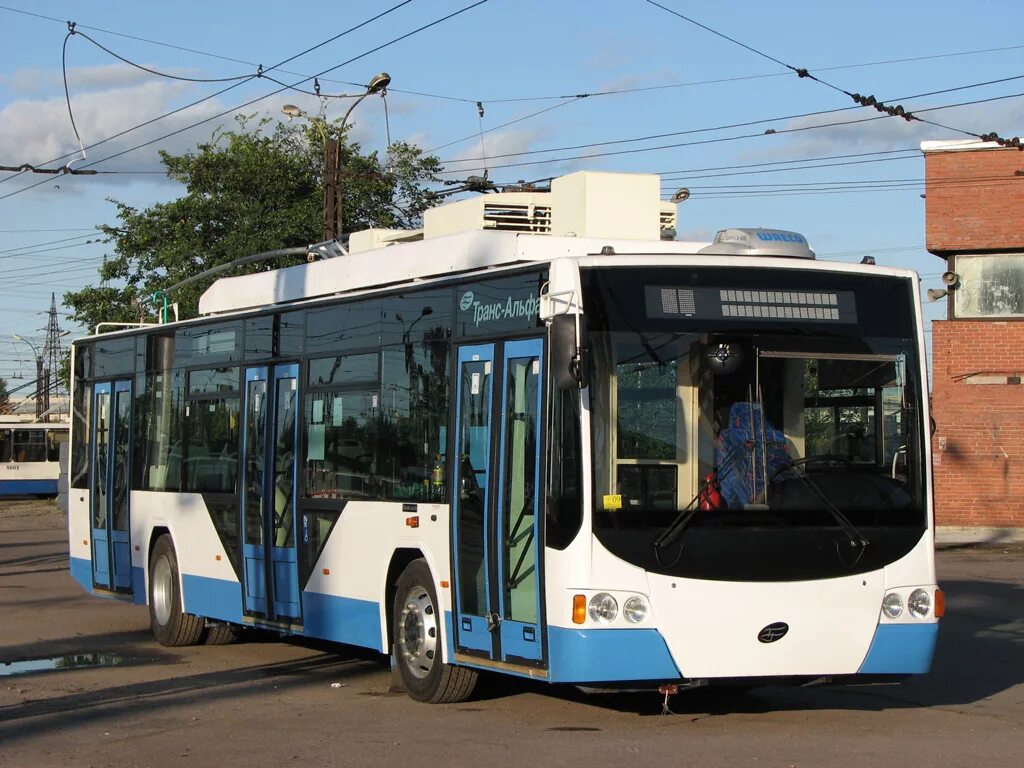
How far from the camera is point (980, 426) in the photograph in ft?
102

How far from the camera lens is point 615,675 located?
8.70 m

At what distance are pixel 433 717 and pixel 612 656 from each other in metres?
1.63

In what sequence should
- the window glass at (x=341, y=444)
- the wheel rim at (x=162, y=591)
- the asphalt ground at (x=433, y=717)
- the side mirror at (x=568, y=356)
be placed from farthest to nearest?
the wheel rim at (x=162, y=591) → the window glass at (x=341, y=444) → the side mirror at (x=568, y=356) → the asphalt ground at (x=433, y=717)

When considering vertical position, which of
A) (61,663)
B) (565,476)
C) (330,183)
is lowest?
(61,663)

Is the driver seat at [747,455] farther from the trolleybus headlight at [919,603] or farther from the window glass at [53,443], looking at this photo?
the window glass at [53,443]

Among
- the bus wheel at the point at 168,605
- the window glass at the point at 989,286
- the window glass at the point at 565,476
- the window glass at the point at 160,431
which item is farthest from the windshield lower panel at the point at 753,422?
the window glass at the point at 989,286

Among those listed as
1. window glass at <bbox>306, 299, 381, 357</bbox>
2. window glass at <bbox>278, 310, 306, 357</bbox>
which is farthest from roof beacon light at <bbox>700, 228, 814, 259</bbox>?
window glass at <bbox>278, 310, 306, 357</bbox>

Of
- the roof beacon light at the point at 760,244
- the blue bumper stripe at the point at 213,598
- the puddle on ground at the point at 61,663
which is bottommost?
the puddle on ground at the point at 61,663

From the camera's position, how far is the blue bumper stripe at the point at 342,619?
11.0 meters

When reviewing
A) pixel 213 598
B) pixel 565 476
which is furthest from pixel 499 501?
pixel 213 598

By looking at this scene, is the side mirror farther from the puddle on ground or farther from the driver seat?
the puddle on ground

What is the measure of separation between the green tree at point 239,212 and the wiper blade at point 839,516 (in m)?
29.7

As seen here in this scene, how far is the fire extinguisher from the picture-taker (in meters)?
8.86

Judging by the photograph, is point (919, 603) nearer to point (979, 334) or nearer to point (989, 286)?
point (979, 334)
